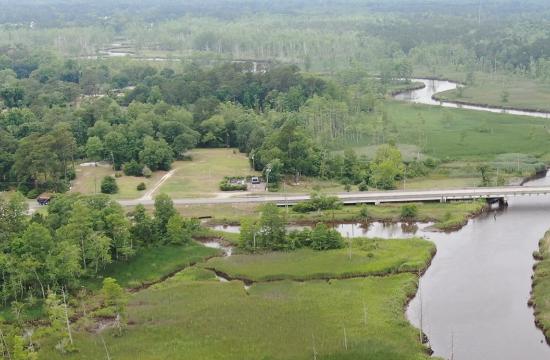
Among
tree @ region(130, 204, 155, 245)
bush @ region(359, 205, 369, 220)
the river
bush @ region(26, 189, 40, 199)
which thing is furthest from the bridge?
the river

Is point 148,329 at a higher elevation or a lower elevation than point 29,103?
lower

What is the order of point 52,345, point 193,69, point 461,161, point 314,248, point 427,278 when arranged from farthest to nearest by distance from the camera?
point 193,69, point 461,161, point 314,248, point 427,278, point 52,345

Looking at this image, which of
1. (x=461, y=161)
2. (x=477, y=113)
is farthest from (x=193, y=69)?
(x=461, y=161)

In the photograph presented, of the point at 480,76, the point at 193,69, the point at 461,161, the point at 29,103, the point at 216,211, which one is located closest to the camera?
the point at 216,211

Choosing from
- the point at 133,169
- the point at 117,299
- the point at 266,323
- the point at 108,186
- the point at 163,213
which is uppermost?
the point at 163,213

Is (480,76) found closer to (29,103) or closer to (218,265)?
(29,103)

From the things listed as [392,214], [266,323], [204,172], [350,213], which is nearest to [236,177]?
[204,172]

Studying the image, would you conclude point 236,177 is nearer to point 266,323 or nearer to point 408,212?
point 408,212
